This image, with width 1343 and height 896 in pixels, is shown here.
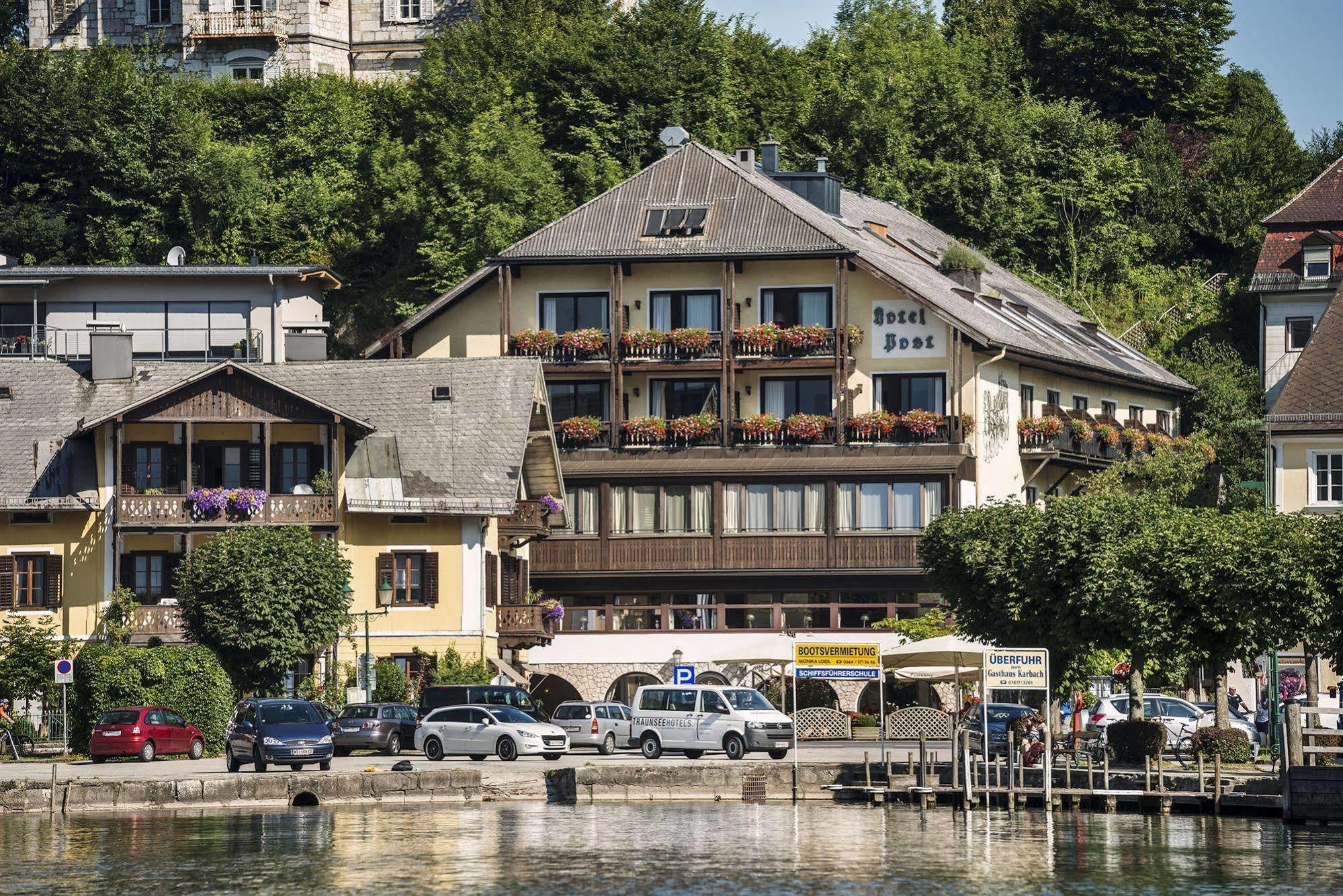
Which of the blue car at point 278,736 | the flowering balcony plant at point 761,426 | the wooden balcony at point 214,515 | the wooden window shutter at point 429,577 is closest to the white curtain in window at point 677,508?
the flowering balcony plant at point 761,426

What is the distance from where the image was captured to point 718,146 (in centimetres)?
9562

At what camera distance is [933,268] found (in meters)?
83.9

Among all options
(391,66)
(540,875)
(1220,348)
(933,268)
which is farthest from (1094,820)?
(391,66)

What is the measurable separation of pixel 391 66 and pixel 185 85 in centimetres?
1333

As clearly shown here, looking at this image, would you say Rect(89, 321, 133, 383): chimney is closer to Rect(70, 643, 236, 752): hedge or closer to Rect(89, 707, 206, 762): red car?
Rect(70, 643, 236, 752): hedge

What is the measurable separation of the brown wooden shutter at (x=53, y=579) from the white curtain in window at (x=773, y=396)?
21.8 m

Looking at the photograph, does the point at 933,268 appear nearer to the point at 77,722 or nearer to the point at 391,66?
the point at 77,722

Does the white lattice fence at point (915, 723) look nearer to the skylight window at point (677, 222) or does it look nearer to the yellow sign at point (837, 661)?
the yellow sign at point (837, 661)

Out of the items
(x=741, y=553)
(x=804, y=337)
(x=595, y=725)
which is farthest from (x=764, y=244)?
(x=595, y=725)

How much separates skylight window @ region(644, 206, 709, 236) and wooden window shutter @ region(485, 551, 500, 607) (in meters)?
11.9

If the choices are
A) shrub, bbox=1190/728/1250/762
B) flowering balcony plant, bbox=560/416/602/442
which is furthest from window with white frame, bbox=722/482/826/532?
shrub, bbox=1190/728/1250/762

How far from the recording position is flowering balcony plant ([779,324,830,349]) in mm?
76000

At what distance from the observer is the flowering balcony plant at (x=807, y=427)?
75625 millimetres

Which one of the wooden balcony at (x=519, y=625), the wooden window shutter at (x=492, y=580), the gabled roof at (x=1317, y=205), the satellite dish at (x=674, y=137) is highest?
the satellite dish at (x=674, y=137)
